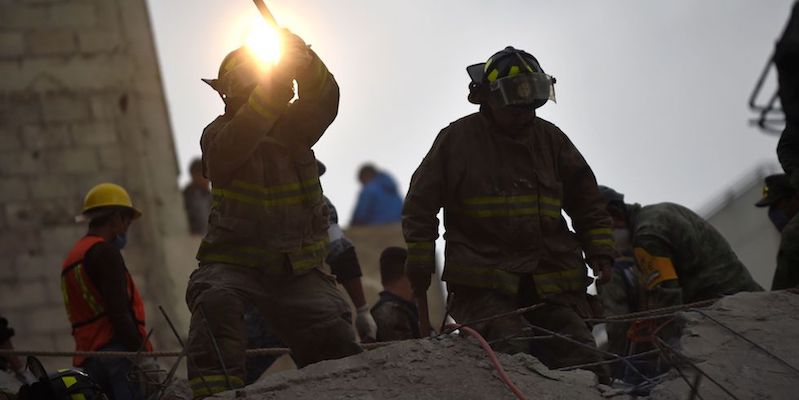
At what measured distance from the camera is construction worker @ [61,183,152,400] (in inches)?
283

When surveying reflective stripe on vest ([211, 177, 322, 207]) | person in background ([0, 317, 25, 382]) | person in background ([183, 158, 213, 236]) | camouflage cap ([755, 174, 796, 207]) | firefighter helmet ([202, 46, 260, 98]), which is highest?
firefighter helmet ([202, 46, 260, 98])

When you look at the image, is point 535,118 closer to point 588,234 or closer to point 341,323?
point 588,234

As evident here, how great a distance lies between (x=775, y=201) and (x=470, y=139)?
8.52 ft

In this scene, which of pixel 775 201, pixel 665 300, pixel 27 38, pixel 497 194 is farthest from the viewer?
pixel 27 38

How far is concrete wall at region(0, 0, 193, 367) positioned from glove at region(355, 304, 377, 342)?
17.4 feet

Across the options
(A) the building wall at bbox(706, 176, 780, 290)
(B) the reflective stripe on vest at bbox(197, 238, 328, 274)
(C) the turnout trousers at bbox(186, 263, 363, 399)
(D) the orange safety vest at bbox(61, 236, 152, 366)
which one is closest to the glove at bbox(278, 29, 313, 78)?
(B) the reflective stripe on vest at bbox(197, 238, 328, 274)

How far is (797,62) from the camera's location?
6441 millimetres

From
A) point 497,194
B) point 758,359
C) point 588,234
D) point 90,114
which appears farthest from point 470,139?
point 90,114

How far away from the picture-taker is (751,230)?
58.2ft

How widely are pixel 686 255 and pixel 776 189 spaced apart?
3.62 ft

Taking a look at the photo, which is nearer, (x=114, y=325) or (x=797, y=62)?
(x=797, y=62)

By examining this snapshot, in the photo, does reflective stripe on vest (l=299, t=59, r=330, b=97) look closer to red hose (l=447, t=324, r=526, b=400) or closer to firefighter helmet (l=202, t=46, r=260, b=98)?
firefighter helmet (l=202, t=46, r=260, b=98)

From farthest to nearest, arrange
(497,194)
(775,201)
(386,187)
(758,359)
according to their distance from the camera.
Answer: (386,187)
(775,201)
(497,194)
(758,359)

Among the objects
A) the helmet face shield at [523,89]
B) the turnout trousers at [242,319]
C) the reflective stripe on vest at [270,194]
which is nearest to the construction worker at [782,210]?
the helmet face shield at [523,89]
